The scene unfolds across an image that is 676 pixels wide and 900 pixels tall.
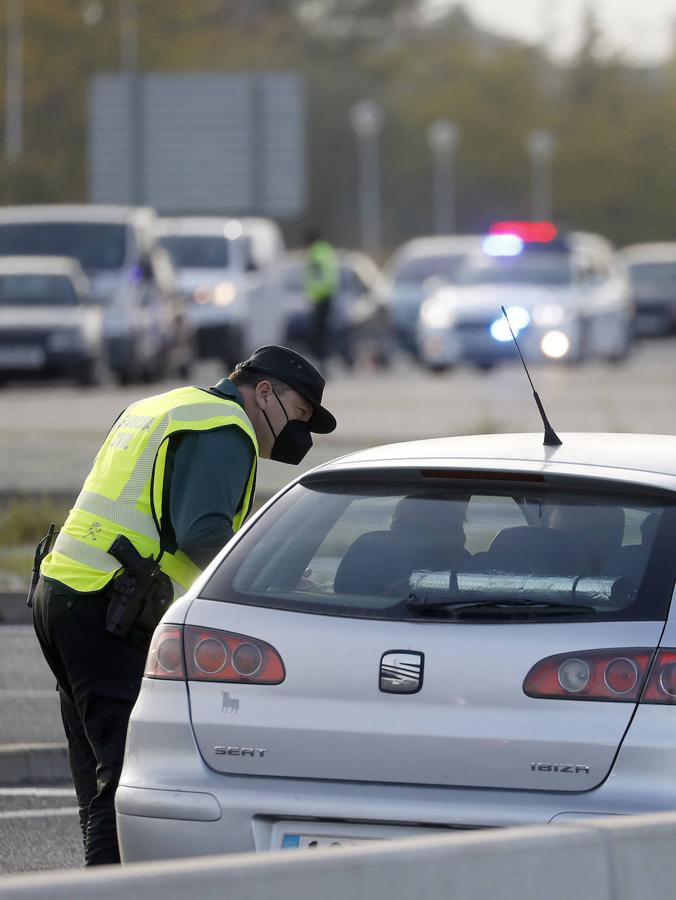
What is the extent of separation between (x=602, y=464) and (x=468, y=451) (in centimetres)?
33

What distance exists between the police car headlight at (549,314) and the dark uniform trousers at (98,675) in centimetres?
2320

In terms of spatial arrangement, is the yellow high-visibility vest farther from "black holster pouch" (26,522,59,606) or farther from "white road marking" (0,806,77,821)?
"black holster pouch" (26,522,59,606)

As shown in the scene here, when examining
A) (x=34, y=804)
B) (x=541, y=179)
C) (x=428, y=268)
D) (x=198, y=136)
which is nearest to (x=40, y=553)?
(x=34, y=804)

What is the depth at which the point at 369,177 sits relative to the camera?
8869 centimetres

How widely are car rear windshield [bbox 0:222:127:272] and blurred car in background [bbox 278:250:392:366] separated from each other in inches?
278

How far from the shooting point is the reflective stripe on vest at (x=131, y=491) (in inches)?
212

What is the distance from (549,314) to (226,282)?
405cm

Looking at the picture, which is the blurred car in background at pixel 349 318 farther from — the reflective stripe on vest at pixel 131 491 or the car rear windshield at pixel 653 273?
the reflective stripe on vest at pixel 131 491

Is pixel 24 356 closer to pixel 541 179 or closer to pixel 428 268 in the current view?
pixel 428 268

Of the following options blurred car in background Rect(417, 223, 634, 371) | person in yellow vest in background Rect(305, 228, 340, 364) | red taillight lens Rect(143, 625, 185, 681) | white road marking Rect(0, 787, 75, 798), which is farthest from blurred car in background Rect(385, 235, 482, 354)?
red taillight lens Rect(143, 625, 185, 681)

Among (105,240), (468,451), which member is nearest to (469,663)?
(468,451)

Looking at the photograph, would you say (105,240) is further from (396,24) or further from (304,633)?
(396,24)

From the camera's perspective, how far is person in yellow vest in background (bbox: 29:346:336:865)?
17.5 feet

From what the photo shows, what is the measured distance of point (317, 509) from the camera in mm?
5066
